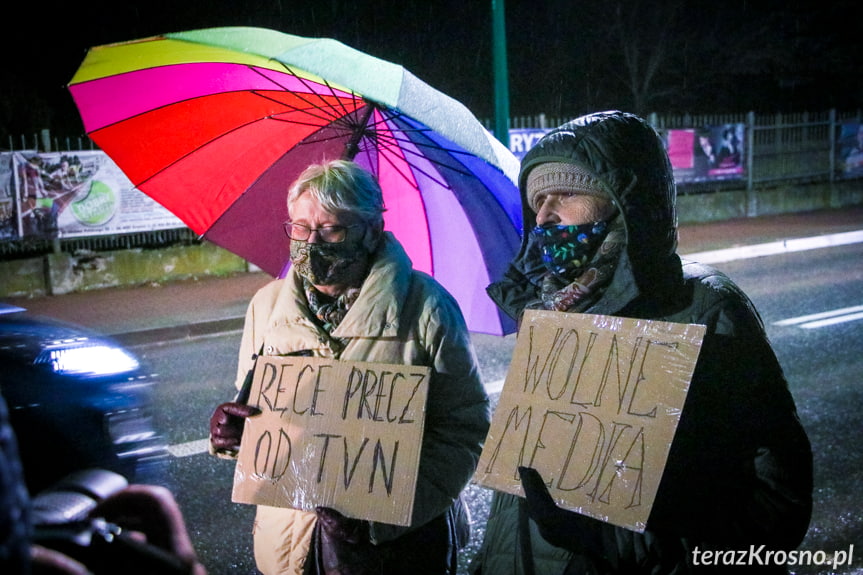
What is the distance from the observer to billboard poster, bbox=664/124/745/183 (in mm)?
18359

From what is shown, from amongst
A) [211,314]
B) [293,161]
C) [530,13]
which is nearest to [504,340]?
[211,314]

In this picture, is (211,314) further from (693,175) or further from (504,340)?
(693,175)

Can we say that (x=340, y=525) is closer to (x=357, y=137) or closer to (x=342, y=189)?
(x=342, y=189)

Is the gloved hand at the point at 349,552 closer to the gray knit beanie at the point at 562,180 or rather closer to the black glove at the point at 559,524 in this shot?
the black glove at the point at 559,524

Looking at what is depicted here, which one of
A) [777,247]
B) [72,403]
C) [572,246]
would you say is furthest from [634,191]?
[777,247]

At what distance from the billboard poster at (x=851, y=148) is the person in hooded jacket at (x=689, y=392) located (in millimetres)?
22495

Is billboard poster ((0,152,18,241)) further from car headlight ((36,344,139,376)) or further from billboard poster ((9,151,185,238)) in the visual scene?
car headlight ((36,344,139,376))

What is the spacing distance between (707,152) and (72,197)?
1348 centimetres

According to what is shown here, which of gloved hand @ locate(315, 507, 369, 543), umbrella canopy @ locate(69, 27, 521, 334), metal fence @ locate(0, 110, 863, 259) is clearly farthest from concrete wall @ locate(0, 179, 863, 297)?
gloved hand @ locate(315, 507, 369, 543)

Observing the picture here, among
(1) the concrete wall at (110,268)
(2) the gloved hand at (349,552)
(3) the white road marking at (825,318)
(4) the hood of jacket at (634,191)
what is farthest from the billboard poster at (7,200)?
(4) the hood of jacket at (634,191)

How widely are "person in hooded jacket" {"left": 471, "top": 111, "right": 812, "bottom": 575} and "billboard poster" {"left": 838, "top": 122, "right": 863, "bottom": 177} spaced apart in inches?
886

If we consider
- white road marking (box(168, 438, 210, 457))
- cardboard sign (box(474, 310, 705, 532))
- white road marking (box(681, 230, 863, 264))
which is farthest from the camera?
white road marking (box(681, 230, 863, 264))

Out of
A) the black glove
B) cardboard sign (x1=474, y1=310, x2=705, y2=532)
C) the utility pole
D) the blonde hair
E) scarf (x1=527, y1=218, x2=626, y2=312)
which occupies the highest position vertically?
the utility pole

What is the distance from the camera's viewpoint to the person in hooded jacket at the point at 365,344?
2338 millimetres
